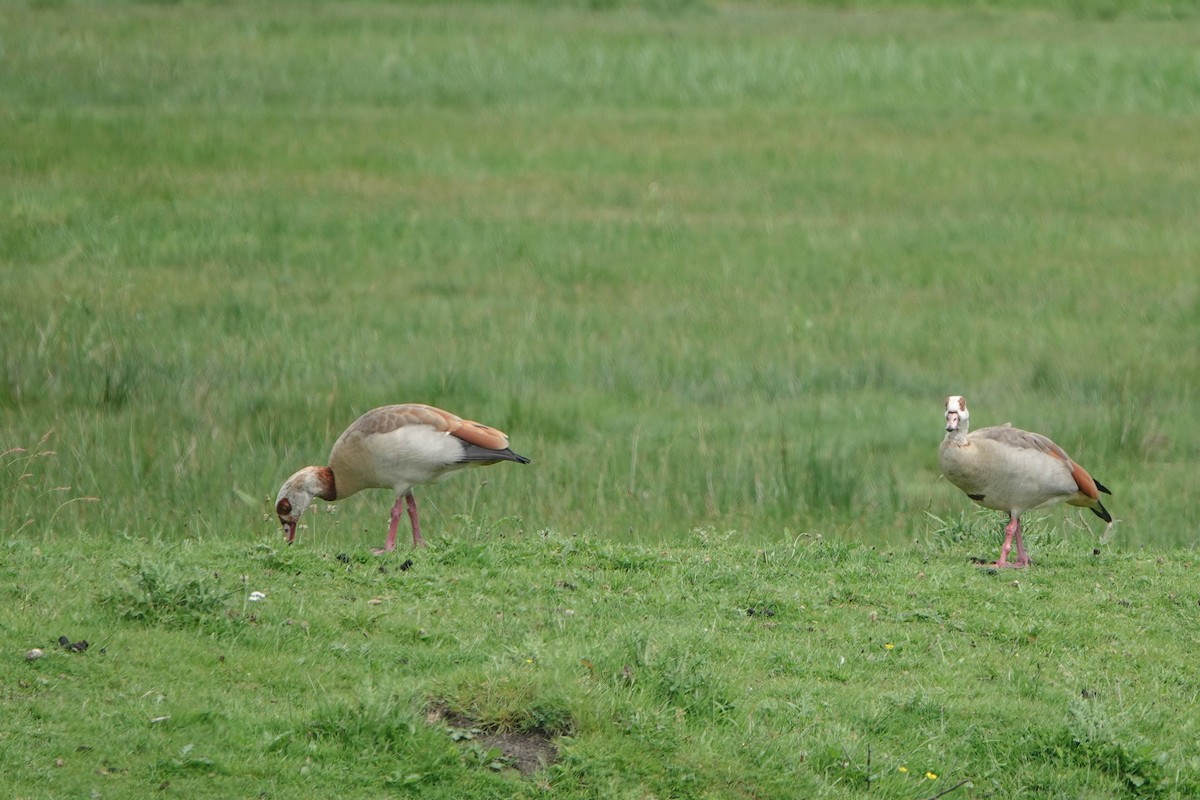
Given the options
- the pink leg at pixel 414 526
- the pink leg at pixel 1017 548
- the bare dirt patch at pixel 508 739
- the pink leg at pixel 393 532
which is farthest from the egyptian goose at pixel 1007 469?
the bare dirt patch at pixel 508 739

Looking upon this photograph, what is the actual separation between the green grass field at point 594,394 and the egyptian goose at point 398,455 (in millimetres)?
490

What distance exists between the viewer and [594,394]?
40.9 feet

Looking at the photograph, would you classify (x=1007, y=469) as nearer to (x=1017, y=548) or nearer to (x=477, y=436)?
(x=1017, y=548)

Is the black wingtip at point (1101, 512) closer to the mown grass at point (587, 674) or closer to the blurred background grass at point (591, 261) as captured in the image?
the blurred background grass at point (591, 261)

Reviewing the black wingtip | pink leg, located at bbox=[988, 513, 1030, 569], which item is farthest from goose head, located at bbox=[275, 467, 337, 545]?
the black wingtip

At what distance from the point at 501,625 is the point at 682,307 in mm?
8874

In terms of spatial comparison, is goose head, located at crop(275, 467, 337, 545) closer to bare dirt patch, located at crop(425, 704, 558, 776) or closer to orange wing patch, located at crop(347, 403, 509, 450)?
orange wing patch, located at crop(347, 403, 509, 450)

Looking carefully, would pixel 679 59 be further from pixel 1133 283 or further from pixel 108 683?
pixel 108 683

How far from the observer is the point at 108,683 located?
588 cm

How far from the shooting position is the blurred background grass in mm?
10203

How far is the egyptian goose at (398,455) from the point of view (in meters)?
8.22

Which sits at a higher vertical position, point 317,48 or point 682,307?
point 317,48

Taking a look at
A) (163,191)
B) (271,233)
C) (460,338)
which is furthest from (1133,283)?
(163,191)

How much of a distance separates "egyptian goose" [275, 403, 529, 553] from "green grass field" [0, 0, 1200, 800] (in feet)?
1.61
